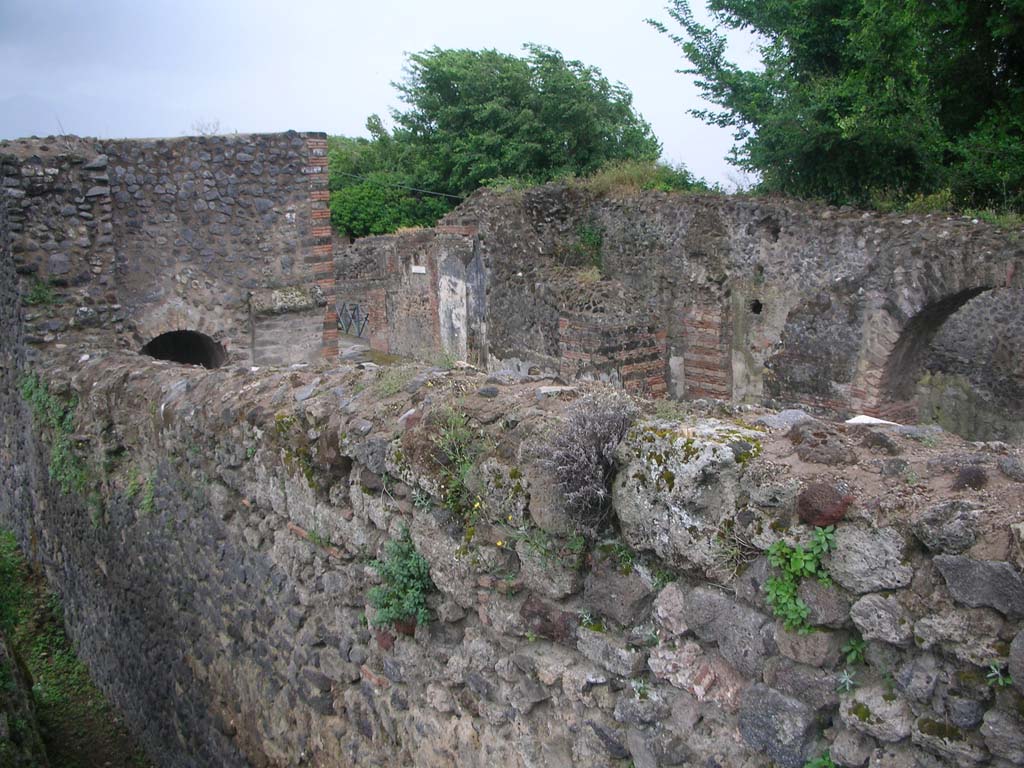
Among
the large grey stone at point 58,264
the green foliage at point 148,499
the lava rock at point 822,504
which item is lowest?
the green foliage at point 148,499

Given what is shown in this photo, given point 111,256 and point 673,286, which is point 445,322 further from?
point 111,256

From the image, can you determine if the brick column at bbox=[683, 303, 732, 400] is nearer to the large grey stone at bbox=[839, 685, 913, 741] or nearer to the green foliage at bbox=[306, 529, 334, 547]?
the green foliage at bbox=[306, 529, 334, 547]

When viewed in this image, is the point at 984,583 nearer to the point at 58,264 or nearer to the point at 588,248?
the point at 58,264

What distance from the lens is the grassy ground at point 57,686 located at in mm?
5602

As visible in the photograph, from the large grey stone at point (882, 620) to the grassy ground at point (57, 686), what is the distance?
5216 mm

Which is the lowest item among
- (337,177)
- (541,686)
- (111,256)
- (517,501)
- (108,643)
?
(108,643)

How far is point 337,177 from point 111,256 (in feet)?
68.2

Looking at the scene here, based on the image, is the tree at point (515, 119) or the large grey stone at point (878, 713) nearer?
the large grey stone at point (878, 713)

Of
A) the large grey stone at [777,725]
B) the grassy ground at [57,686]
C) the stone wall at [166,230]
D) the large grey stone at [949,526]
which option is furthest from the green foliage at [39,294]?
the large grey stone at [949,526]

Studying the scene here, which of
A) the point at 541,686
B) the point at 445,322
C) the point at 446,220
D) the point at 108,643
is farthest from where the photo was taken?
the point at 445,322

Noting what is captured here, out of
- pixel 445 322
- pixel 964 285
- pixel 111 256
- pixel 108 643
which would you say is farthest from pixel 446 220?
pixel 108 643

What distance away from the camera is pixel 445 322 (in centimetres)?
1374

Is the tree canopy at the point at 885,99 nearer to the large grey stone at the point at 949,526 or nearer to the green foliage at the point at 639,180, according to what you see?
the green foliage at the point at 639,180

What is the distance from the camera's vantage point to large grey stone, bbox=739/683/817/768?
1964 millimetres
